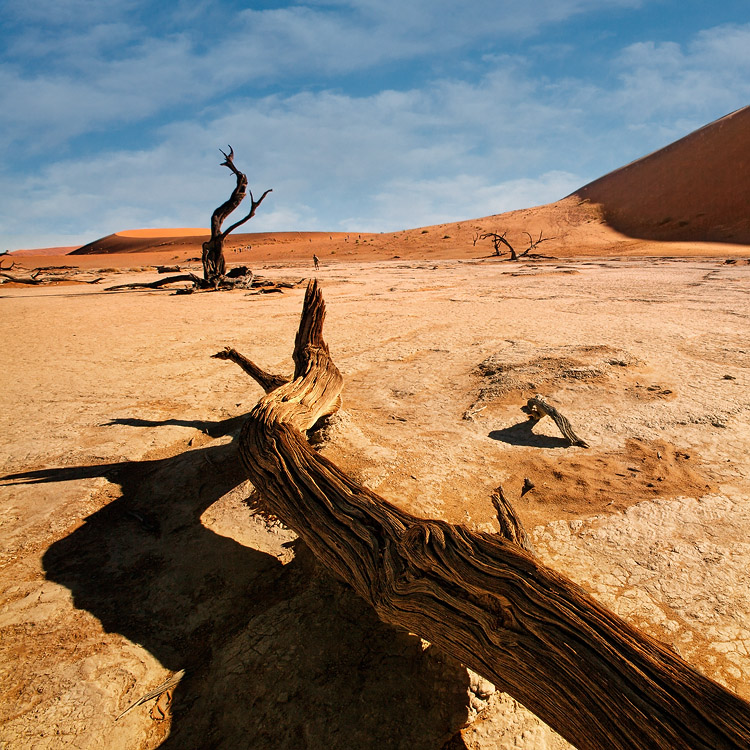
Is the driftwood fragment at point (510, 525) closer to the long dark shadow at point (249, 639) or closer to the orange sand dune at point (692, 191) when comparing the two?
the long dark shadow at point (249, 639)

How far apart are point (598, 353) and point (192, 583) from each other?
3408 mm

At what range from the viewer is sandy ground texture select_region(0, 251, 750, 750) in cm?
129

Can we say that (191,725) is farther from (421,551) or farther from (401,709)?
(421,551)

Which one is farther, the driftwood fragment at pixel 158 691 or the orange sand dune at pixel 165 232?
the orange sand dune at pixel 165 232

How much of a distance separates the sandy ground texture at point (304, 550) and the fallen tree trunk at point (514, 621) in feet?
0.81

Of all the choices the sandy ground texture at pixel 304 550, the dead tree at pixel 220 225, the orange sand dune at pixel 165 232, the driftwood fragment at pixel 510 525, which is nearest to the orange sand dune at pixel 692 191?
the dead tree at pixel 220 225

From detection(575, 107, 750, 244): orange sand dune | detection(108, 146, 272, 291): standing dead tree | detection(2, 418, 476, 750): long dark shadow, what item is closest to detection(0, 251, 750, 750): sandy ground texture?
detection(2, 418, 476, 750): long dark shadow

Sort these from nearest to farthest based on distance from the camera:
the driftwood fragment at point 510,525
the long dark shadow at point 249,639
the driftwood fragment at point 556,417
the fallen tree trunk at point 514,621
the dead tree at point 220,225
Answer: the fallen tree trunk at point 514,621 < the long dark shadow at point 249,639 < the driftwood fragment at point 510,525 < the driftwood fragment at point 556,417 < the dead tree at point 220,225

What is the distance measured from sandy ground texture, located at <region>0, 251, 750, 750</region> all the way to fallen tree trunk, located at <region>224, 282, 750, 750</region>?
247mm

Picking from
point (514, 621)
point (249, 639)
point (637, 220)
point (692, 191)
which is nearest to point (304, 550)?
point (249, 639)

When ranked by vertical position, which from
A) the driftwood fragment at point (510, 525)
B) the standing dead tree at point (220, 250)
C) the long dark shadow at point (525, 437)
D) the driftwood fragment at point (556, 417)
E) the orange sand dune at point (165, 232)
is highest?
the orange sand dune at point (165, 232)

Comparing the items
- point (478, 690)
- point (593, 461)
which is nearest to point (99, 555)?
point (478, 690)

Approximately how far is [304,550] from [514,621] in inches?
40.2

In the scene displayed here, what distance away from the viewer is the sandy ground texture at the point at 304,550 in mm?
1287
